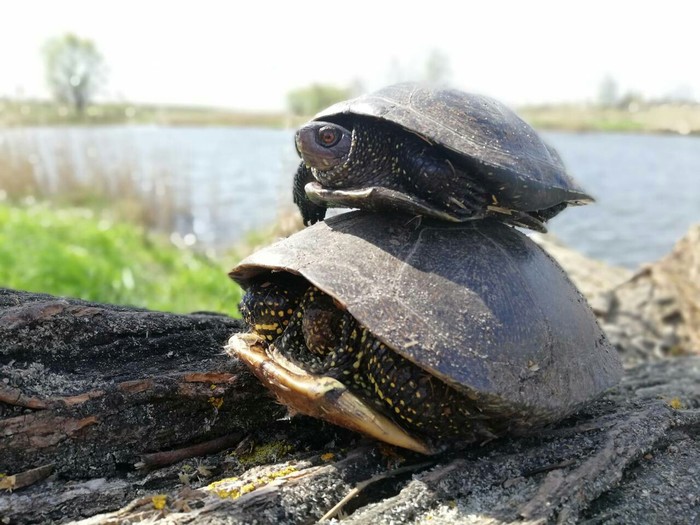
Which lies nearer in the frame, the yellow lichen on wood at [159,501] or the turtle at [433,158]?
the yellow lichen on wood at [159,501]

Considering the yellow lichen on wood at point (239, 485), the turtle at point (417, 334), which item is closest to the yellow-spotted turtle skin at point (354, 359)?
the turtle at point (417, 334)

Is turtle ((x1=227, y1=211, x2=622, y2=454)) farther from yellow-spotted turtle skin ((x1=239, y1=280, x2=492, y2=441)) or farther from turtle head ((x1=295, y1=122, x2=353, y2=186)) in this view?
turtle head ((x1=295, y1=122, x2=353, y2=186))

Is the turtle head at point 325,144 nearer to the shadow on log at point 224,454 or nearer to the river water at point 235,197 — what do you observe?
the shadow on log at point 224,454

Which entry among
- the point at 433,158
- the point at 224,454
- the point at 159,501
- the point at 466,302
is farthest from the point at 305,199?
the point at 159,501

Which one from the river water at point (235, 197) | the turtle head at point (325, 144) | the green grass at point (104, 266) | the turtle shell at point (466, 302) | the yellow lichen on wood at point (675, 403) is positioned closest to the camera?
the turtle shell at point (466, 302)

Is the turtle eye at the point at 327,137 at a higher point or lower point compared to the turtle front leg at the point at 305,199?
higher

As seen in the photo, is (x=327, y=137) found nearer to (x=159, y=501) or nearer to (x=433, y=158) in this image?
(x=433, y=158)

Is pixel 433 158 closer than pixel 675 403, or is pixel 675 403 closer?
pixel 433 158
